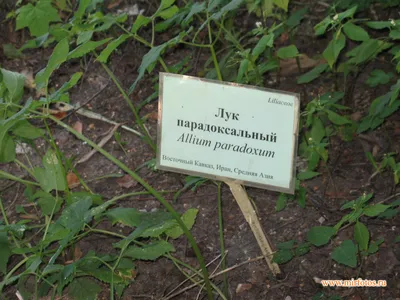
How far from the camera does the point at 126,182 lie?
2602 millimetres

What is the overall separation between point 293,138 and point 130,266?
63 cm

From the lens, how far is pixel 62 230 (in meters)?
1.80

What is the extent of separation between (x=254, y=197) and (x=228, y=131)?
0.71 metres

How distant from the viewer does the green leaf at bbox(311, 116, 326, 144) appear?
2266 millimetres

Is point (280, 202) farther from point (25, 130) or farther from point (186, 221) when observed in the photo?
point (25, 130)

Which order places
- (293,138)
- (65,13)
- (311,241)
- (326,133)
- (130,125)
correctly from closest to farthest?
1. (293,138)
2. (311,241)
3. (326,133)
4. (130,125)
5. (65,13)

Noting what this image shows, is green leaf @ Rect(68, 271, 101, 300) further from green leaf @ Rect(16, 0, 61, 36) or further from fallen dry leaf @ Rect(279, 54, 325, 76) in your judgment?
fallen dry leaf @ Rect(279, 54, 325, 76)

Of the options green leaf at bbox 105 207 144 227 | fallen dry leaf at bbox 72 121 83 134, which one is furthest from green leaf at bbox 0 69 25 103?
fallen dry leaf at bbox 72 121 83 134

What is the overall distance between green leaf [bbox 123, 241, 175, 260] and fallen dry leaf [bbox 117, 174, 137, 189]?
0.76 m

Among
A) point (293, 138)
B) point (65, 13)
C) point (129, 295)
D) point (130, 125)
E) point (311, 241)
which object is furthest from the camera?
point (65, 13)

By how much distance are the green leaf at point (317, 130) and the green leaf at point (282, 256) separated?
478 millimetres

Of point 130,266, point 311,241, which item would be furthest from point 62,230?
point 311,241

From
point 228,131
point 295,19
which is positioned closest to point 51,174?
point 228,131

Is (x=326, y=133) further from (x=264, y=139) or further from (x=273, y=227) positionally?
(x=264, y=139)
